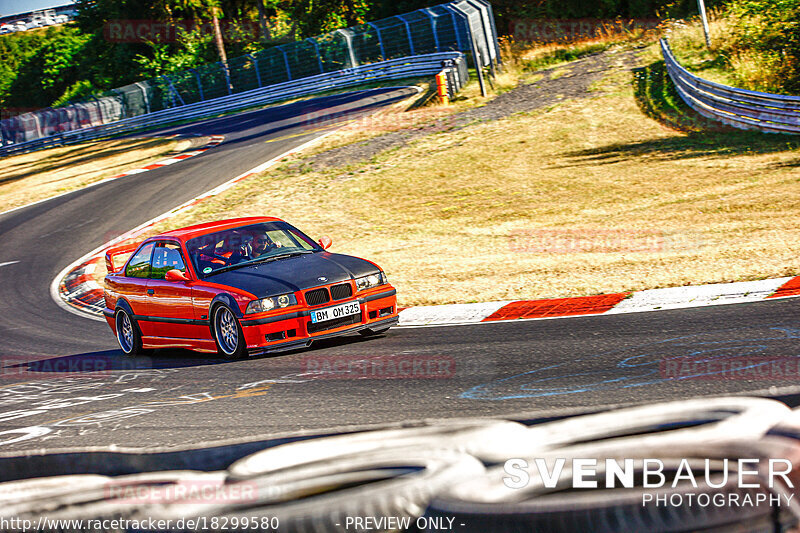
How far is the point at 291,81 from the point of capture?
43344mm

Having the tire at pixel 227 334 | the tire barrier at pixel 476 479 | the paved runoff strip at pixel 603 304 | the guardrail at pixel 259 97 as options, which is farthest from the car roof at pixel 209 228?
the guardrail at pixel 259 97

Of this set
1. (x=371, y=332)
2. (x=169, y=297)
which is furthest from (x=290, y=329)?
(x=169, y=297)

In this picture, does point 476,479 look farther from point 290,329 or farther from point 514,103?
point 514,103

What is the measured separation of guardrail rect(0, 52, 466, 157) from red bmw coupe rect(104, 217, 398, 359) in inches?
1157

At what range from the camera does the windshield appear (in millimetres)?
Result: 9320

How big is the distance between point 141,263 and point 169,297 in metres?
1.13

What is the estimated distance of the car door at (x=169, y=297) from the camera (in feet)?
29.9

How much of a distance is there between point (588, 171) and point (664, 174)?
198 centimetres

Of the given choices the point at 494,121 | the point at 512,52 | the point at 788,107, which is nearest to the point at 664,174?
the point at 788,107

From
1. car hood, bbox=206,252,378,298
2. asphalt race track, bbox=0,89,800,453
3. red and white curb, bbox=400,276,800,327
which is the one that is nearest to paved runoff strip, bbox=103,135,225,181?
asphalt race track, bbox=0,89,800,453

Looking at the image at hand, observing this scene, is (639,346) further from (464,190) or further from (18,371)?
(464,190)

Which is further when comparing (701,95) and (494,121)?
(494,121)

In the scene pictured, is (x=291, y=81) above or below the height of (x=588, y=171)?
above

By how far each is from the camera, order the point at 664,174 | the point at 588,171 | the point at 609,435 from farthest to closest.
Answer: the point at 588,171, the point at 664,174, the point at 609,435
